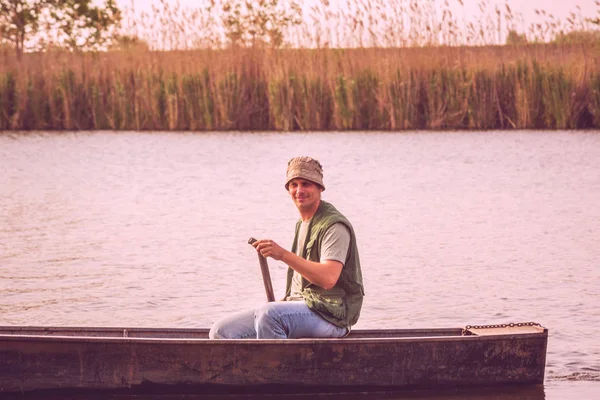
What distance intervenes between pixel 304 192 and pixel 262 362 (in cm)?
92

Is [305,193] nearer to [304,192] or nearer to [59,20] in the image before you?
[304,192]

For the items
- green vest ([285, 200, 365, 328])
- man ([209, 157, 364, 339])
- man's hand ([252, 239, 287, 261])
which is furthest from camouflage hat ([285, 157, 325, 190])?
man's hand ([252, 239, 287, 261])

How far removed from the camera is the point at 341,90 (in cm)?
2052

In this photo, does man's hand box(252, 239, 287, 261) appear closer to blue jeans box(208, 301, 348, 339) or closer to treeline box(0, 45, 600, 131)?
blue jeans box(208, 301, 348, 339)

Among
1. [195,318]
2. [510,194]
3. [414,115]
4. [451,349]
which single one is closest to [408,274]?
[195,318]

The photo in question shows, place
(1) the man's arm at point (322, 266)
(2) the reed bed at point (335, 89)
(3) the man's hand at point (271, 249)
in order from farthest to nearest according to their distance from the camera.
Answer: (2) the reed bed at point (335, 89)
(1) the man's arm at point (322, 266)
(3) the man's hand at point (271, 249)

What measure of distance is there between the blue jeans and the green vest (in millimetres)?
56

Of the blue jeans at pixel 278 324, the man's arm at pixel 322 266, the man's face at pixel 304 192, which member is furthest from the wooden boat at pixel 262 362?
the man's face at pixel 304 192

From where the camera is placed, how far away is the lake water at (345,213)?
8391 mm

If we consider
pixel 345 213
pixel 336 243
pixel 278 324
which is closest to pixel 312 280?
pixel 336 243

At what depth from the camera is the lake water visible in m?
8.39

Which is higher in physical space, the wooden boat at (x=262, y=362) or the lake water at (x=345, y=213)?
the wooden boat at (x=262, y=362)

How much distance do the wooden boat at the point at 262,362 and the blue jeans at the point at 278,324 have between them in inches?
2.2

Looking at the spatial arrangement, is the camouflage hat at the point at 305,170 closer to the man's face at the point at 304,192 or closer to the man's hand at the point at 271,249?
the man's face at the point at 304,192
